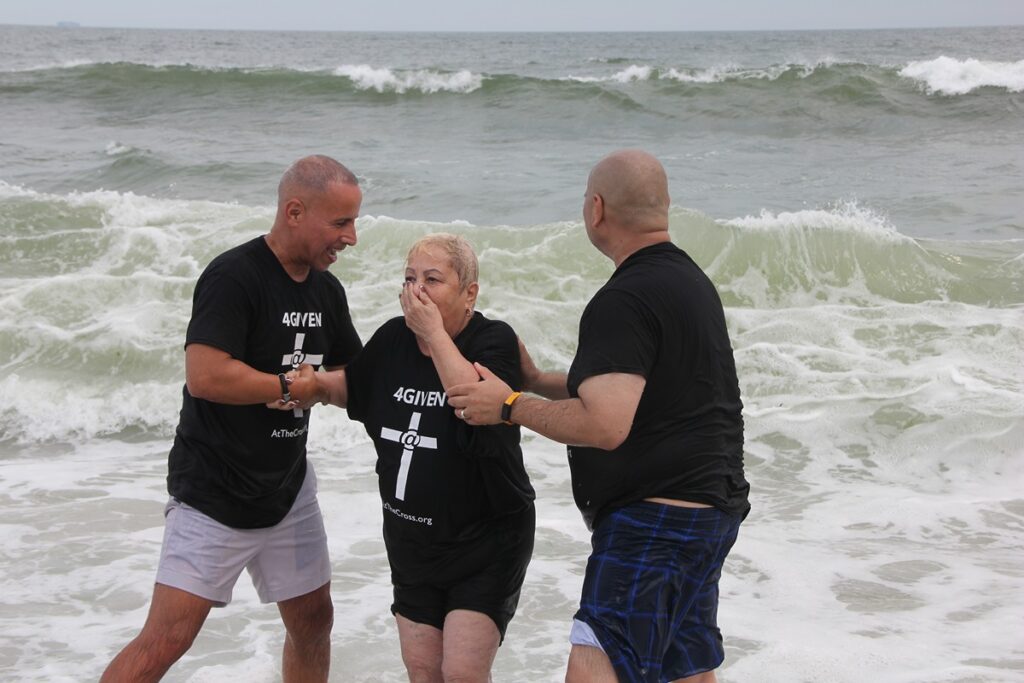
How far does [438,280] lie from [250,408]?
801 mm

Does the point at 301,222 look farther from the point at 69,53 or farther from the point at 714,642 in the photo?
the point at 69,53

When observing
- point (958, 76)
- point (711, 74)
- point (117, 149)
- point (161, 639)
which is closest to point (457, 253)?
point (161, 639)

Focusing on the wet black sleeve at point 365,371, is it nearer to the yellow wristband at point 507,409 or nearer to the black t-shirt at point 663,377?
the yellow wristband at point 507,409

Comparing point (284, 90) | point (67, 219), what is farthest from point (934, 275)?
point (284, 90)

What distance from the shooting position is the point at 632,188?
120 inches

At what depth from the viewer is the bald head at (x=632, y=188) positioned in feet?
9.97

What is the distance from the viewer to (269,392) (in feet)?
10.9

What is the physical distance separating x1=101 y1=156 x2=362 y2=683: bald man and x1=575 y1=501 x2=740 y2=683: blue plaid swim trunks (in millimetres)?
1060

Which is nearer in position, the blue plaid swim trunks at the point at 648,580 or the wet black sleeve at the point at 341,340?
the blue plaid swim trunks at the point at 648,580

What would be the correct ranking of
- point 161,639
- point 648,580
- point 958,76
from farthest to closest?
point 958,76
point 161,639
point 648,580

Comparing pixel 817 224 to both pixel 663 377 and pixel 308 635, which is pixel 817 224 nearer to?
pixel 308 635

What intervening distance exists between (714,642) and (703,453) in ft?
1.89

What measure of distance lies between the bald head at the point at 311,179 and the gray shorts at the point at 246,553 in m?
0.99

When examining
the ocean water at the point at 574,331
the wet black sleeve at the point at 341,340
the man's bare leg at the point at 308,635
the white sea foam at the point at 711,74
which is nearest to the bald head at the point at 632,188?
the wet black sleeve at the point at 341,340
